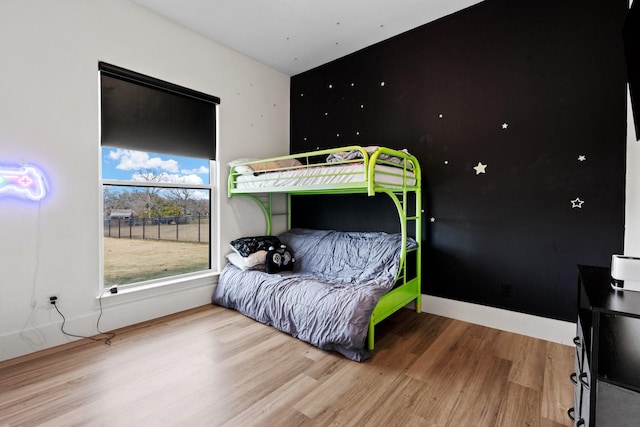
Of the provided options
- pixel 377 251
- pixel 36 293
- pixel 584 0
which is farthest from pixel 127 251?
pixel 584 0

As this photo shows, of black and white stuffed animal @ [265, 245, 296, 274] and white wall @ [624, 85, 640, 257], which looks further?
black and white stuffed animal @ [265, 245, 296, 274]

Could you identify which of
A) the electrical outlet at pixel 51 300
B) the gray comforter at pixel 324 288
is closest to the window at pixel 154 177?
the electrical outlet at pixel 51 300

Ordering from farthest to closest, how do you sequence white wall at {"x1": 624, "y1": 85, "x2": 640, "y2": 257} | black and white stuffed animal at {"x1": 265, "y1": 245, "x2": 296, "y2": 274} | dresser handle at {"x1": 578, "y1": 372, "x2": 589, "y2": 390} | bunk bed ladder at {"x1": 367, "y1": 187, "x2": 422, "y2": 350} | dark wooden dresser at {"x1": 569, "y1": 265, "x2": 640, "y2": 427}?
black and white stuffed animal at {"x1": 265, "y1": 245, "x2": 296, "y2": 274}
bunk bed ladder at {"x1": 367, "y1": 187, "x2": 422, "y2": 350}
white wall at {"x1": 624, "y1": 85, "x2": 640, "y2": 257}
dresser handle at {"x1": 578, "y1": 372, "x2": 589, "y2": 390}
dark wooden dresser at {"x1": 569, "y1": 265, "x2": 640, "y2": 427}

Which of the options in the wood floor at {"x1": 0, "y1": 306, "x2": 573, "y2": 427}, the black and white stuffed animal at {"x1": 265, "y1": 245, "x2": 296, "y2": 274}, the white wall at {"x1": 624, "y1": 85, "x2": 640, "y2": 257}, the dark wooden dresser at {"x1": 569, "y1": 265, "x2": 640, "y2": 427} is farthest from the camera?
the black and white stuffed animal at {"x1": 265, "y1": 245, "x2": 296, "y2": 274}

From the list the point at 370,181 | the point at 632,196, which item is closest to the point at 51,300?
the point at 370,181

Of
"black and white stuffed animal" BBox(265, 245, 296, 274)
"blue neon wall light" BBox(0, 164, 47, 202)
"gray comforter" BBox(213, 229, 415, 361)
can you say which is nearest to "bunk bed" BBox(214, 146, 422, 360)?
"gray comforter" BBox(213, 229, 415, 361)

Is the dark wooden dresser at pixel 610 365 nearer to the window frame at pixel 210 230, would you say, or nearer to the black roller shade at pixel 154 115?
the window frame at pixel 210 230

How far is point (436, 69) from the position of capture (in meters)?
2.68

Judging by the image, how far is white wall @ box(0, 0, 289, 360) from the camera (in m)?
1.91

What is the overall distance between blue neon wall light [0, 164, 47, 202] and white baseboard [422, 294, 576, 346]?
3.09m

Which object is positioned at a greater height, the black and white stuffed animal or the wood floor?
the black and white stuffed animal

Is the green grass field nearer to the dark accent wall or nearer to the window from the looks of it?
the window

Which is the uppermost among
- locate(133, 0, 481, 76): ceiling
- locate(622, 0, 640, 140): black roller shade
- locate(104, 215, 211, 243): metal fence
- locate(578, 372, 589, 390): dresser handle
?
locate(133, 0, 481, 76): ceiling

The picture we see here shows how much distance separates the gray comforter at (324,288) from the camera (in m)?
1.97
